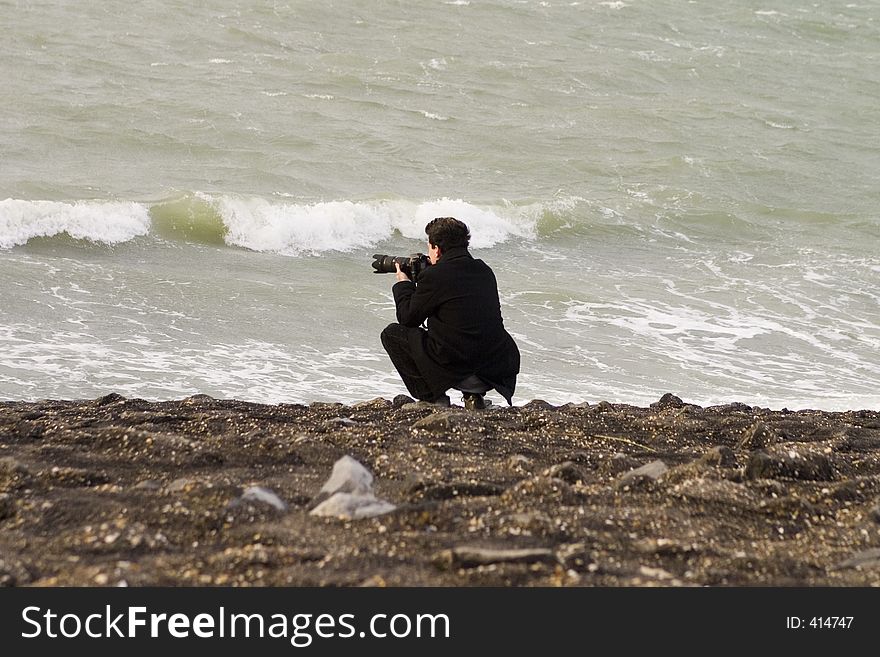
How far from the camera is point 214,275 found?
12.1 meters

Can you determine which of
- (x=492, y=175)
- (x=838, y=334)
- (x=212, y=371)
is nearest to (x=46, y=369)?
(x=212, y=371)

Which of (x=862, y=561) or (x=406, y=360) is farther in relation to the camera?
(x=406, y=360)

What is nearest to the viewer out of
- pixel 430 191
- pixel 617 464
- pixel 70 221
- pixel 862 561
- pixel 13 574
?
Result: pixel 13 574

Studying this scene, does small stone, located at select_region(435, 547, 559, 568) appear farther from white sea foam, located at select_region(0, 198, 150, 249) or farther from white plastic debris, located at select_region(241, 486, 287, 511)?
white sea foam, located at select_region(0, 198, 150, 249)

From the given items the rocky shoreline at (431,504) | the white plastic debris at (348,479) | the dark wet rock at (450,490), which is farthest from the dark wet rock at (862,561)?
the white plastic debris at (348,479)

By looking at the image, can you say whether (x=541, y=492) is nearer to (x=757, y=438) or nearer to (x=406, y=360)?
(x=757, y=438)

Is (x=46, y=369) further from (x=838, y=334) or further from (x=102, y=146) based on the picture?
(x=102, y=146)

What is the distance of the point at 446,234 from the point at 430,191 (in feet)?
A: 35.7

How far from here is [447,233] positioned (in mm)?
5777

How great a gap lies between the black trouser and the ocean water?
5.92 ft

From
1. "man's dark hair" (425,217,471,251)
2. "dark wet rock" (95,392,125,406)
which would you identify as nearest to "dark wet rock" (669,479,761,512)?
"man's dark hair" (425,217,471,251)

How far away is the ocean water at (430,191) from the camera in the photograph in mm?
9297

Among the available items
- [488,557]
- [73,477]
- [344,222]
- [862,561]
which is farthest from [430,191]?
[488,557]

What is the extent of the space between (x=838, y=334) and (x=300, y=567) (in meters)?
9.60
